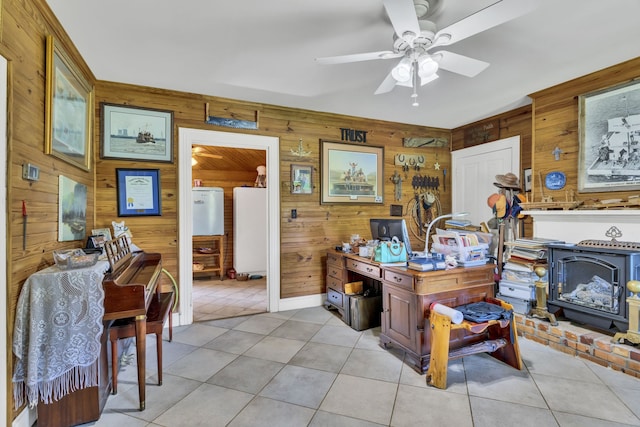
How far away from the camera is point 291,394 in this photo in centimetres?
202

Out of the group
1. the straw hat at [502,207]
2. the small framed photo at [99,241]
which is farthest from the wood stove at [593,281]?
the small framed photo at [99,241]

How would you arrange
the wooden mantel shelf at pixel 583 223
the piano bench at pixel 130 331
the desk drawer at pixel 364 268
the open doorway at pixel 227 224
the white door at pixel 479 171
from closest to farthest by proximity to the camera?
the piano bench at pixel 130 331 → the wooden mantel shelf at pixel 583 223 → the desk drawer at pixel 364 268 → the white door at pixel 479 171 → the open doorway at pixel 227 224

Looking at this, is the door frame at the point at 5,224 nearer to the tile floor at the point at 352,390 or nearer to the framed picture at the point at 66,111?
the framed picture at the point at 66,111

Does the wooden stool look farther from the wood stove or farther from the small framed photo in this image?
the small framed photo

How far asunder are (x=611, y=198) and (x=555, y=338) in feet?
4.34

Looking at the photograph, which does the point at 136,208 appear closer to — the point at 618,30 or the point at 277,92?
the point at 277,92

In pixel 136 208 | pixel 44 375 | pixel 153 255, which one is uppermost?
pixel 136 208

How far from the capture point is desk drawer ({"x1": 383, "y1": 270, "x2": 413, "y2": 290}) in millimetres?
2312

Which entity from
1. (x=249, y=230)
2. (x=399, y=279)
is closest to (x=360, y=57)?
(x=399, y=279)

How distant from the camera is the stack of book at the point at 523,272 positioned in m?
2.93

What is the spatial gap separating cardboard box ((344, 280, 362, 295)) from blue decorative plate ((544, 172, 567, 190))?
2211mm

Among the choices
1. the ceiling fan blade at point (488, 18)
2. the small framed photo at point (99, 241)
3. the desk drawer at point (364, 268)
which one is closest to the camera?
the ceiling fan blade at point (488, 18)

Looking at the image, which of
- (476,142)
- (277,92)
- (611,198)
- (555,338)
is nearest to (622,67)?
(611,198)

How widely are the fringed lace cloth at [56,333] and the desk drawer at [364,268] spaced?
6.69 feet
